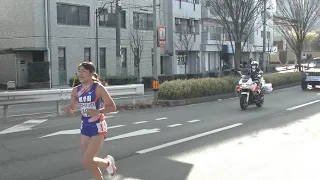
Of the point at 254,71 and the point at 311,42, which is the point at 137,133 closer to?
the point at 254,71

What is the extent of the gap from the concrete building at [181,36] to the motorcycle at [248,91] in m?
27.7

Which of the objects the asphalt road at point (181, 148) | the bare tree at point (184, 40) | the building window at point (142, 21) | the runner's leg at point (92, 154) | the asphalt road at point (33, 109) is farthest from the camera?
the bare tree at point (184, 40)

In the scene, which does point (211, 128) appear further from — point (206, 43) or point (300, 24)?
point (206, 43)

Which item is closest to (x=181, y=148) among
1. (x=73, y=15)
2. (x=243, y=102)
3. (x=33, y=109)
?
(x=243, y=102)

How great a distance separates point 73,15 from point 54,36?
8.70ft

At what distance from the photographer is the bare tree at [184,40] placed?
4422 centimetres

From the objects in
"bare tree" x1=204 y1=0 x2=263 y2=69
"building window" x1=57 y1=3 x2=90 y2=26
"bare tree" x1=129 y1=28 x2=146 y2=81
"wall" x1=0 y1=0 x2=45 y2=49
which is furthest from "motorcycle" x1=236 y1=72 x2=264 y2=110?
"bare tree" x1=129 y1=28 x2=146 y2=81

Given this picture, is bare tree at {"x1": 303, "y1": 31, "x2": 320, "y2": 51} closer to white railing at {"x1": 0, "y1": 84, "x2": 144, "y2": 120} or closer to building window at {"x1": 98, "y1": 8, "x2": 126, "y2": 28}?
building window at {"x1": 98, "y1": 8, "x2": 126, "y2": 28}

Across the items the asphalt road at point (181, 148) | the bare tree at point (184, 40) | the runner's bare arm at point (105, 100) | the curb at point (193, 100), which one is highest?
the bare tree at point (184, 40)

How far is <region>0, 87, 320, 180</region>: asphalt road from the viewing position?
21.7 feet

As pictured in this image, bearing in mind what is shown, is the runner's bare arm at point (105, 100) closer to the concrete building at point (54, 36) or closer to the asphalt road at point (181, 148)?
the asphalt road at point (181, 148)

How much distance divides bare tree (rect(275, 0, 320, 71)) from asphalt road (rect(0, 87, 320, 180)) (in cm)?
2325

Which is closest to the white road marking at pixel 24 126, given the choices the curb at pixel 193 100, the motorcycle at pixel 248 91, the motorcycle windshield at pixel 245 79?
the curb at pixel 193 100

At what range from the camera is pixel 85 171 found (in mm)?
6660
